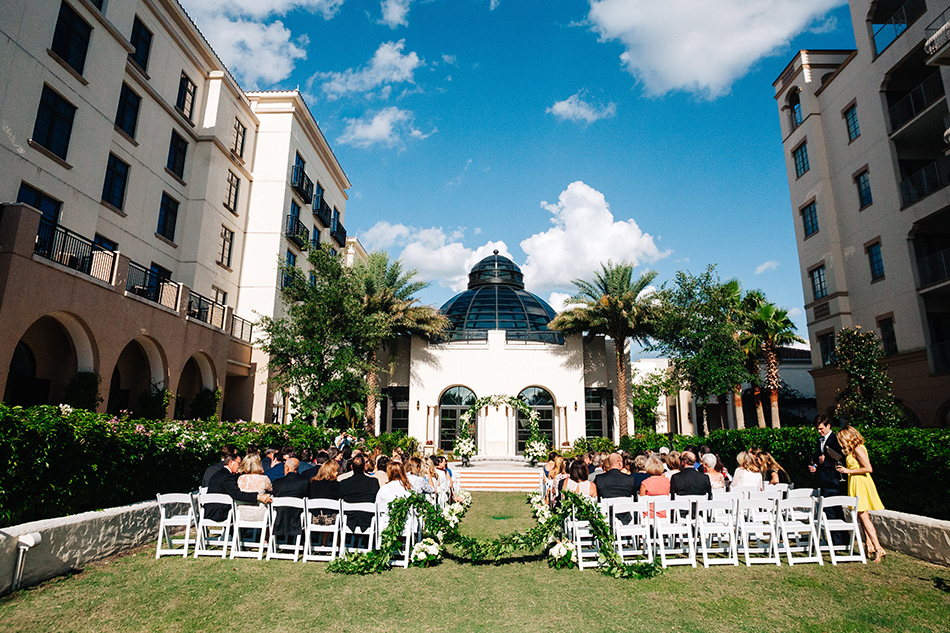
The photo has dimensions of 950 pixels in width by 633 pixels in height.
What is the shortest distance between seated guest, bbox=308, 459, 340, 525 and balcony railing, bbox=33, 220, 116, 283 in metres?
9.67

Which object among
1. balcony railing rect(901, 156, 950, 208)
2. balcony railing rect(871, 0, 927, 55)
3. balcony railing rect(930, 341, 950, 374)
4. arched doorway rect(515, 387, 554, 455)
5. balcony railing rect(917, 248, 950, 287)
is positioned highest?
balcony railing rect(871, 0, 927, 55)

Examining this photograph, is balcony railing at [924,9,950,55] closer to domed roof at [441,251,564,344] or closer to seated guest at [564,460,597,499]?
seated guest at [564,460,597,499]

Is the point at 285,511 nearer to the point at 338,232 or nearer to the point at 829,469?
the point at 829,469

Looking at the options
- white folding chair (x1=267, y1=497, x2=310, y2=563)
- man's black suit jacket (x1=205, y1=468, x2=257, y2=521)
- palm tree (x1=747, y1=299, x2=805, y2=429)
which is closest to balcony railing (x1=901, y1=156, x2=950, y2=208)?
palm tree (x1=747, y1=299, x2=805, y2=429)

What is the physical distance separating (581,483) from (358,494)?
3.28 meters

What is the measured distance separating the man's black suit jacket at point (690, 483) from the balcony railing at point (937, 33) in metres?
16.6

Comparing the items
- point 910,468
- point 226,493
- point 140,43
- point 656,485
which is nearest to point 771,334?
point 910,468

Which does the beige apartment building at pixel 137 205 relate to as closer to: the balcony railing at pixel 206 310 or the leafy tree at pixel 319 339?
the balcony railing at pixel 206 310

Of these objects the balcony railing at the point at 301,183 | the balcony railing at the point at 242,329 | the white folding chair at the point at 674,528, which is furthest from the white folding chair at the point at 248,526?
the balcony railing at the point at 301,183

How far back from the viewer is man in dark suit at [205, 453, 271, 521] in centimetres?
733

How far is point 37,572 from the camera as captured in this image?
556 centimetres

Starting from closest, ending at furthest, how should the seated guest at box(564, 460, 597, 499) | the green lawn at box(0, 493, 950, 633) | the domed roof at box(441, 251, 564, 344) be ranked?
the green lawn at box(0, 493, 950, 633) → the seated guest at box(564, 460, 597, 499) → the domed roof at box(441, 251, 564, 344)

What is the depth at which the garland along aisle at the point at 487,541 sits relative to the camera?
21.5ft

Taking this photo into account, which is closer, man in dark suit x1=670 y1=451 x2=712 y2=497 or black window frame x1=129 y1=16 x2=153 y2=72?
man in dark suit x1=670 y1=451 x2=712 y2=497
